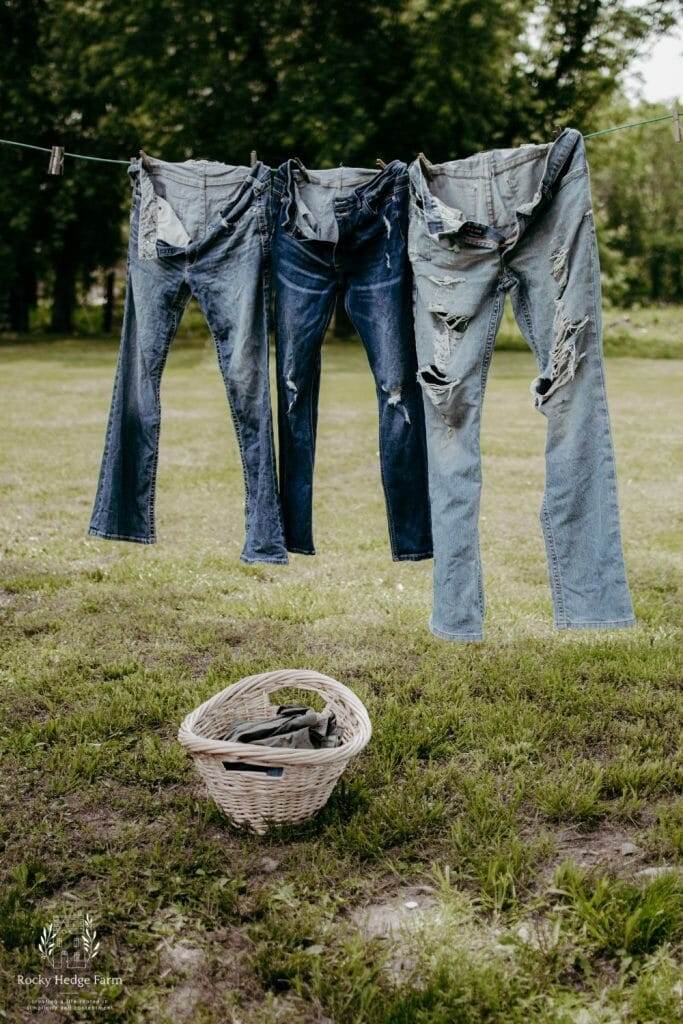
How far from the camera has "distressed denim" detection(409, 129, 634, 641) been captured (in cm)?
313

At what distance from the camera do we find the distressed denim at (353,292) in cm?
336

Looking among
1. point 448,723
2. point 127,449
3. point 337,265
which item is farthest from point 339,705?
point 337,265

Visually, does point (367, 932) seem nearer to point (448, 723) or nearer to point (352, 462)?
point (448, 723)

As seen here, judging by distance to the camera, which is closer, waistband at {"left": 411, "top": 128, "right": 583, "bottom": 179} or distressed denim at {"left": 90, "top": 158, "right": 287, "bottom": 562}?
waistband at {"left": 411, "top": 128, "right": 583, "bottom": 179}

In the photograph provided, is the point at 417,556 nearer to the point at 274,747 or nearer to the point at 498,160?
the point at 274,747

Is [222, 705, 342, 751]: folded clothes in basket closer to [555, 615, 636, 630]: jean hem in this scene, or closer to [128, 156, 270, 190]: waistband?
[555, 615, 636, 630]: jean hem

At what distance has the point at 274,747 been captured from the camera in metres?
3.09

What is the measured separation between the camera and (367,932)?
2588mm

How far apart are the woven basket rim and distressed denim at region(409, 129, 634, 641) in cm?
44

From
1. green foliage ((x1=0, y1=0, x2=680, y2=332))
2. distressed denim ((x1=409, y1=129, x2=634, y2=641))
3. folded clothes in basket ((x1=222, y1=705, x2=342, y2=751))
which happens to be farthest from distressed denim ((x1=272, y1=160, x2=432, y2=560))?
green foliage ((x1=0, y1=0, x2=680, y2=332))

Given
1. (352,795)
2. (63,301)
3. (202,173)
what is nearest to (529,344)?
(202,173)

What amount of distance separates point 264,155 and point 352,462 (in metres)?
11.4

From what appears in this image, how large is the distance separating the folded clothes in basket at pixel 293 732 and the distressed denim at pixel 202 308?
0.63 meters

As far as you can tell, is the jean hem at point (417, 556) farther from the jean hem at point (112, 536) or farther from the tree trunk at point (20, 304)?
the tree trunk at point (20, 304)
